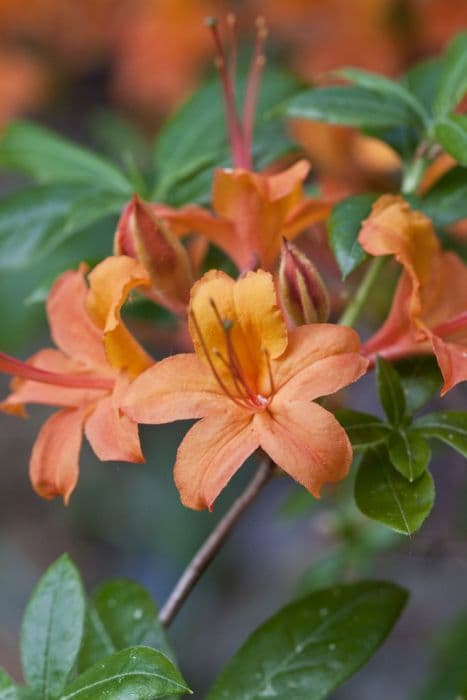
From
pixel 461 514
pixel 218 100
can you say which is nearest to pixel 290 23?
pixel 218 100

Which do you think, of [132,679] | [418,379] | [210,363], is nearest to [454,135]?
[418,379]

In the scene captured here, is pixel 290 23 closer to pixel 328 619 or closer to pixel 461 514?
pixel 461 514

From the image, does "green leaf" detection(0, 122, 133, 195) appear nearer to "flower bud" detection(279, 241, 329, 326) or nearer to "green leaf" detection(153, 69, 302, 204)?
"green leaf" detection(153, 69, 302, 204)

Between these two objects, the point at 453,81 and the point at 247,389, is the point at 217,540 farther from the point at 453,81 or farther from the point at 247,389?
the point at 453,81

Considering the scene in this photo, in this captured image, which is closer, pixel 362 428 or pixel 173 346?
pixel 362 428

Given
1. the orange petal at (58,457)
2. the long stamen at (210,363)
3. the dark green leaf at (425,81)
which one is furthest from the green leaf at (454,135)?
the orange petal at (58,457)

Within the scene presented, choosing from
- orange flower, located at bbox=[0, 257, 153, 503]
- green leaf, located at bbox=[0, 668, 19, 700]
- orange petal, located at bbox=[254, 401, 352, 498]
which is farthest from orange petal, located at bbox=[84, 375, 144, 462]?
green leaf, located at bbox=[0, 668, 19, 700]

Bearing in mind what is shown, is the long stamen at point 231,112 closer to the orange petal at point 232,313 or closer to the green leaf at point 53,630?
the orange petal at point 232,313
